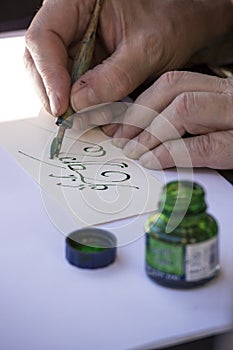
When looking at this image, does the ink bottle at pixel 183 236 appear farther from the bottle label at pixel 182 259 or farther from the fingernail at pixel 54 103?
the fingernail at pixel 54 103

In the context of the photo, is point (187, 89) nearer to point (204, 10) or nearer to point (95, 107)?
point (95, 107)

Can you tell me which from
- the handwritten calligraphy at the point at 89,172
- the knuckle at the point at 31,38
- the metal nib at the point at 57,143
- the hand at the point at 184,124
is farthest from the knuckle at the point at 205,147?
the knuckle at the point at 31,38

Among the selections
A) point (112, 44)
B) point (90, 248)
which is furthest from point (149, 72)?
point (90, 248)

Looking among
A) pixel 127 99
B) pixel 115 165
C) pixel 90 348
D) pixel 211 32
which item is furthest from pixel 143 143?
pixel 90 348

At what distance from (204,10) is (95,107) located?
30 cm

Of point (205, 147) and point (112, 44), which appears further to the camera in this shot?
point (112, 44)

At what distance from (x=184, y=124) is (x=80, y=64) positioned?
0.72ft

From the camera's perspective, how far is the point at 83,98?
4.23 ft

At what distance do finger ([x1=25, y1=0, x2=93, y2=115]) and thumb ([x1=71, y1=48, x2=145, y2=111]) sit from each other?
2 centimetres

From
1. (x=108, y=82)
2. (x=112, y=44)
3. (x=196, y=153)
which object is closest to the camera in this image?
(x=196, y=153)

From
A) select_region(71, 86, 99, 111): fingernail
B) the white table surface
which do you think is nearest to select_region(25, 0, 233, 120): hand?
select_region(71, 86, 99, 111): fingernail

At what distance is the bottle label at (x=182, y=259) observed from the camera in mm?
897

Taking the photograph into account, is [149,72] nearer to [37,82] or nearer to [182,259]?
[37,82]

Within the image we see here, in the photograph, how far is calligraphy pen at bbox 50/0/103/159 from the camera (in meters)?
1.29
